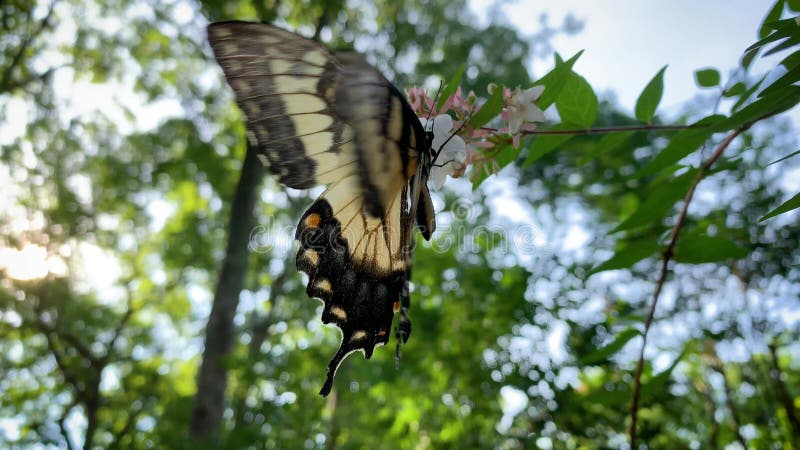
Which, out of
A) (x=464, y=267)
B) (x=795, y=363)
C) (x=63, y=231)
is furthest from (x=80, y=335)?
(x=795, y=363)

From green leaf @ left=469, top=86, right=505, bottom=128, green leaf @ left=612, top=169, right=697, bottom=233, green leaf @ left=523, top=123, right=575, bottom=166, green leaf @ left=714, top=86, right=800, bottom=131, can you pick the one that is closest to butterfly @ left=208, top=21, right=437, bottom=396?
green leaf @ left=469, top=86, right=505, bottom=128

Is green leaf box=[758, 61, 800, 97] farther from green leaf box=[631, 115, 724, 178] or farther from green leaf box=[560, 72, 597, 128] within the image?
green leaf box=[560, 72, 597, 128]

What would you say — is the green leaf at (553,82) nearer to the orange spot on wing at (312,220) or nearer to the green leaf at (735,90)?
the green leaf at (735,90)

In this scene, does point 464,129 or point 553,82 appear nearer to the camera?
point 553,82

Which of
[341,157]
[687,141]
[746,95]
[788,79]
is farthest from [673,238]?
[341,157]

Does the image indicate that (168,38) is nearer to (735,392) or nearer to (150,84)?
(150,84)

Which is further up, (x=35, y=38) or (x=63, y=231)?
(x=35, y=38)

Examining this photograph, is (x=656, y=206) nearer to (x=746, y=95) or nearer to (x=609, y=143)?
(x=609, y=143)
